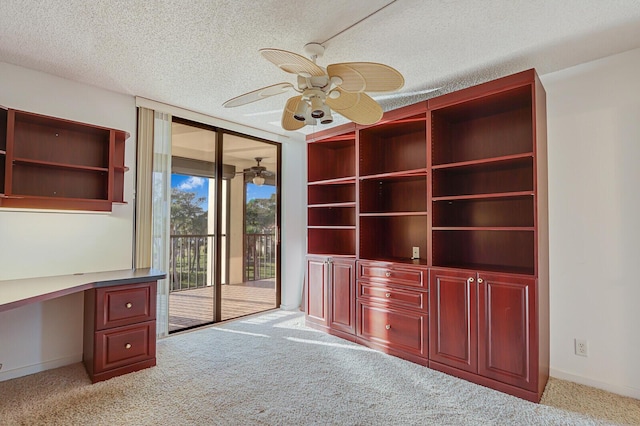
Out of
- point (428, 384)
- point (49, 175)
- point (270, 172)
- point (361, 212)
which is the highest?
point (270, 172)

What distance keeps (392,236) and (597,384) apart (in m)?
2.10

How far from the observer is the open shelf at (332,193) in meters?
4.27

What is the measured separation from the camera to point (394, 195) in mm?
3832

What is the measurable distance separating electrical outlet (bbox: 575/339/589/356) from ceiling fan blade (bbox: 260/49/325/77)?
280 cm

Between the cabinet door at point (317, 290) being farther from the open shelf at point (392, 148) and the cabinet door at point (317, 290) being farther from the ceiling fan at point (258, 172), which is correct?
the ceiling fan at point (258, 172)

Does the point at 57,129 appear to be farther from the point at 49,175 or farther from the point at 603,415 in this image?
the point at 603,415

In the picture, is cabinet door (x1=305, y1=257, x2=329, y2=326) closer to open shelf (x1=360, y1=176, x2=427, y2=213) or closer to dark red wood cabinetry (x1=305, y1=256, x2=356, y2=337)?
dark red wood cabinetry (x1=305, y1=256, x2=356, y2=337)

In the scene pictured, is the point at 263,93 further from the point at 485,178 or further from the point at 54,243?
the point at 54,243

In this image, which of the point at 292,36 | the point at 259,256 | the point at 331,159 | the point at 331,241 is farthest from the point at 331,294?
the point at 292,36

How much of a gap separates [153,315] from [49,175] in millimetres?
1491

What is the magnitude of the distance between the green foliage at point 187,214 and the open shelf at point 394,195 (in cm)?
196

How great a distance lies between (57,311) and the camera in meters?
2.94

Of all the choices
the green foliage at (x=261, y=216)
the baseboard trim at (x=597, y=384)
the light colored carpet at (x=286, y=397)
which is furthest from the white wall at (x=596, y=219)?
the green foliage at (x=261, y=216)

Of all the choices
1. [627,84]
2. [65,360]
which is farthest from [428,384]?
[65,360]
